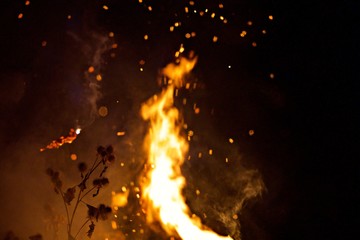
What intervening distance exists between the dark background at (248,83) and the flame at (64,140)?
0.44ft

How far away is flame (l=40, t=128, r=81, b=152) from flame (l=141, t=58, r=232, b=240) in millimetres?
1619

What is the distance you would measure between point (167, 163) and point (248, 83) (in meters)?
2.43

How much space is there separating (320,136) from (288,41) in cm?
195

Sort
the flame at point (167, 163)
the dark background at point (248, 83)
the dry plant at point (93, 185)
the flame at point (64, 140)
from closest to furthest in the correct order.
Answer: the dark background at point (248, 83) → the dry plant at point (93, 185) → the flame at point (167, 163) → the flame at point (64, 140)

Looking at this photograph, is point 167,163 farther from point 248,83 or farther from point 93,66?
point 93,66

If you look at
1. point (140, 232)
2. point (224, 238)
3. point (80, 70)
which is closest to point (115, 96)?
point (80, 70)

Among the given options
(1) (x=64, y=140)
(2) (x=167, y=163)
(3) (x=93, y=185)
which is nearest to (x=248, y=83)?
(2) (x=167, y=163)

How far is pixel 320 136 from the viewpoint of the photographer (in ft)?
25.5

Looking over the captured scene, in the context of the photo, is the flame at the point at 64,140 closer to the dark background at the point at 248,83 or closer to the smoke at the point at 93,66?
the dark background at the point at 248,83

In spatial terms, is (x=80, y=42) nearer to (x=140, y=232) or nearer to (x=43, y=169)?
A: (x=43, y=169)

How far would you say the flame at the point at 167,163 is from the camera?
8461mm

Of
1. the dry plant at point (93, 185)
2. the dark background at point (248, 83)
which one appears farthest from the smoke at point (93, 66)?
the dry plant at point (93, 185)

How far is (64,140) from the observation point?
925 cm

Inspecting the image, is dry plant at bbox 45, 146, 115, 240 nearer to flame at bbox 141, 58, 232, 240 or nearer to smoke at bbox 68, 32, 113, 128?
flame at bbox 141, 58, 232, 240
